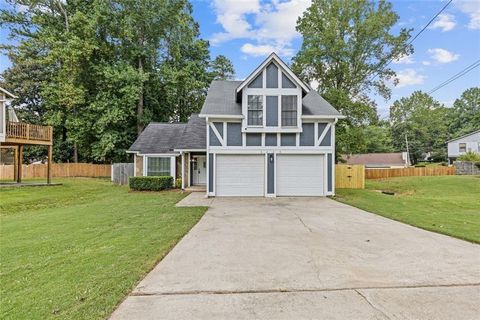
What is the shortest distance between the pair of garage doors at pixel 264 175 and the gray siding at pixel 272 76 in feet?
11.8

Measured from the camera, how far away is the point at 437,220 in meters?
8.70

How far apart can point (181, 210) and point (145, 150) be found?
10669mm

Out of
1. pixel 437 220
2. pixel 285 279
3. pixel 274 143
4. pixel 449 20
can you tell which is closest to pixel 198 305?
pixel 285 279

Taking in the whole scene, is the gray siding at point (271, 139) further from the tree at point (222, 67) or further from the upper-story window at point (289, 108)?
the tree at point (222, 67)

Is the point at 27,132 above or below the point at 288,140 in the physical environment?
above

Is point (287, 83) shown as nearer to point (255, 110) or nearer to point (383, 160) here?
point (255, 110)

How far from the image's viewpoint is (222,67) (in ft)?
109

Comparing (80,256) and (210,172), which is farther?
(210,172)

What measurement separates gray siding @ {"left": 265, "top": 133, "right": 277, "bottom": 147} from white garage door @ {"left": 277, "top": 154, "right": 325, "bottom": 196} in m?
0.71

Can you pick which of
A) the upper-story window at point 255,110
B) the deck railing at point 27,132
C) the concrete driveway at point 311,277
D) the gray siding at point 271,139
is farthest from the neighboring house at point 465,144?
the deck railing at point 27,132

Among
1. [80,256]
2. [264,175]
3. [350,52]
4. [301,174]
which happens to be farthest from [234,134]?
[350,52]

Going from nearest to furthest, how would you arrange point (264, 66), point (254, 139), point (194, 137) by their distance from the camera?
1. point (264, 66)
2. point (254, 139)
3. point (194, 137)

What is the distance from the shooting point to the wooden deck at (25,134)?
1725 centimetres

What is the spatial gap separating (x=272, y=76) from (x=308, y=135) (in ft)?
11.6
